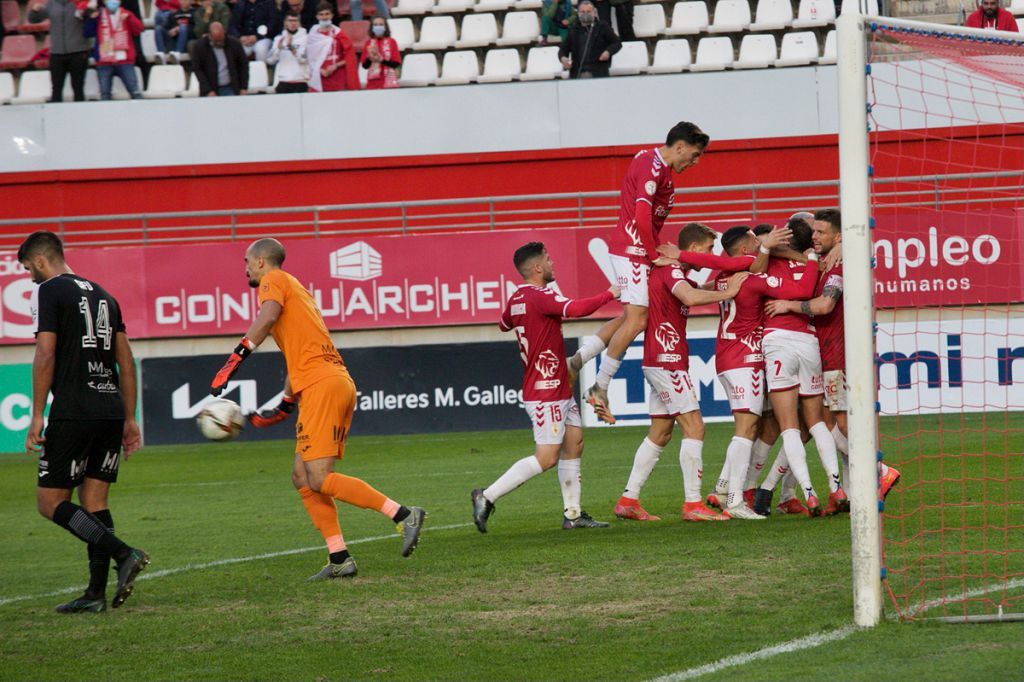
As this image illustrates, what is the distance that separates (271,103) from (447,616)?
16994 mm

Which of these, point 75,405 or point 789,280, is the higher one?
Result: point 789,280

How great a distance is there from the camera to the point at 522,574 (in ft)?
24.7

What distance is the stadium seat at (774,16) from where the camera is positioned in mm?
23297

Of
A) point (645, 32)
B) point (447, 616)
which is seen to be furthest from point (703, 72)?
point (447, 616)

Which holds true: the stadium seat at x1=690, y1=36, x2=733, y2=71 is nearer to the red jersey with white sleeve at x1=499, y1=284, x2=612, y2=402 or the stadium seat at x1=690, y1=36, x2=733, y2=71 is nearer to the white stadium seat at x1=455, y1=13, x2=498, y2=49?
the white stadium seat at x1=455, y1=13, x2=498, y2=49

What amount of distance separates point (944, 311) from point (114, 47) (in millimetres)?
13695

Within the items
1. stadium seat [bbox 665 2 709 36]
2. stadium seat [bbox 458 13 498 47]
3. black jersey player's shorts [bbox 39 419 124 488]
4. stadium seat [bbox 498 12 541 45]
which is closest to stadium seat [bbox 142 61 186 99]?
stadium seat [bbox 458 13 498 47]

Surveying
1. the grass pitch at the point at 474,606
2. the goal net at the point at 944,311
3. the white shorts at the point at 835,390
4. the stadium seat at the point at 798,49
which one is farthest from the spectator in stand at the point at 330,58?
the white shorts at the point at 835,390

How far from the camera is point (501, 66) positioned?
23328 millimetres

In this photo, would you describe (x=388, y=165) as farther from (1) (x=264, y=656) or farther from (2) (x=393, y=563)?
(1) (x=264, y=656)

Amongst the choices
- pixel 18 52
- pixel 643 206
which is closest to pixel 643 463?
pixel 643 206

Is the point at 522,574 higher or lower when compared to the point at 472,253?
lower

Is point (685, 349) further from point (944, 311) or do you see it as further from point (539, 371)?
point (944, 311)

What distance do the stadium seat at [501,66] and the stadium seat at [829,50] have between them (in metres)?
4.99
